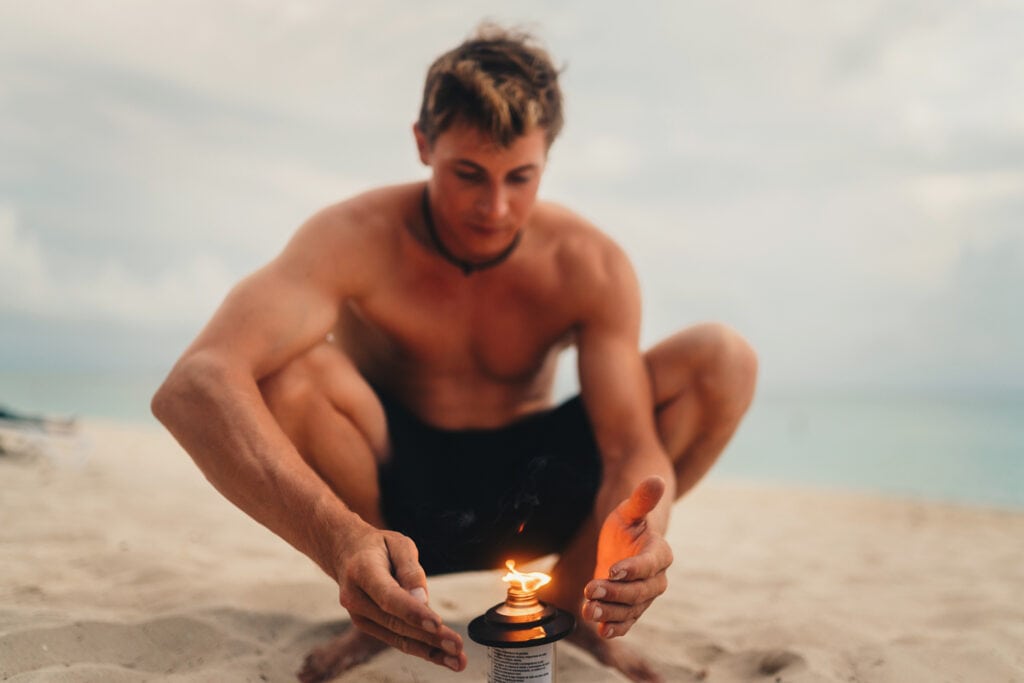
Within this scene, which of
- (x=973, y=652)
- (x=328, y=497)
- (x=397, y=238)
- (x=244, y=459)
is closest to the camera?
(x=328, y=497)

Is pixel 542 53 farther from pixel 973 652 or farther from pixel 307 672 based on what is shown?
pixel 973 652

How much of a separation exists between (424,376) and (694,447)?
2.97 ft

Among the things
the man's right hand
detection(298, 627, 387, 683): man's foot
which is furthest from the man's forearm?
detection(298, 627, 387, 683): man's foot

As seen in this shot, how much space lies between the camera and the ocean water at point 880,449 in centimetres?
1110

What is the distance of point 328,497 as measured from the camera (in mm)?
1756

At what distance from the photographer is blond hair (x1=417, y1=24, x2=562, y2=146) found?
90.1 inches

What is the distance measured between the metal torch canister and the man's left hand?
8 centimetres

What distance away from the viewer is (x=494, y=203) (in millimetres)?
2268

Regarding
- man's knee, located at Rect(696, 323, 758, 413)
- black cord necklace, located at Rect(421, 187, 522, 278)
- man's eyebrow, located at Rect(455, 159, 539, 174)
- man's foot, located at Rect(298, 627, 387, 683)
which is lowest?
man's foot, located at Rect(298, 627, 387, 683)

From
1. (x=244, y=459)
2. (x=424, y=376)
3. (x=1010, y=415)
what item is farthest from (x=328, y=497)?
(x=1010, y=415)

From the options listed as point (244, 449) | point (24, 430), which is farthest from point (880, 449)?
point (244, 449)

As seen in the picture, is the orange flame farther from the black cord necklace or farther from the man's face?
the black cord necklace

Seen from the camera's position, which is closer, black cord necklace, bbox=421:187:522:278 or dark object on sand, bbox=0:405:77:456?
black cord necklace, bbox=421:187:522:278

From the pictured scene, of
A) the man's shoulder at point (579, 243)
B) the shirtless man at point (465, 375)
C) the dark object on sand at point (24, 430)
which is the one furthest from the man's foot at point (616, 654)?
the dark object on sand at point (24, 430)
